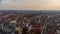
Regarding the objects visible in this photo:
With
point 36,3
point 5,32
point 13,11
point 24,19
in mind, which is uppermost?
point 36,3

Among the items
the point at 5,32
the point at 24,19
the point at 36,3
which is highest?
the point at 36,3

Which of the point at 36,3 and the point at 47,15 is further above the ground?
the point at 36,3

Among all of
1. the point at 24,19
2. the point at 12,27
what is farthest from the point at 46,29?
the point at 12,27

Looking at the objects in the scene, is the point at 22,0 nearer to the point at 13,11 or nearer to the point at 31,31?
the point at 13,11

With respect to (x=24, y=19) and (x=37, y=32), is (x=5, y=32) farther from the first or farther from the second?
(x=37, y=32)

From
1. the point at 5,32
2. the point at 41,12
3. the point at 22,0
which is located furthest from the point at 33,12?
the point at 5,32

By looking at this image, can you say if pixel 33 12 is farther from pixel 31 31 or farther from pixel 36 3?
pixel 31 31

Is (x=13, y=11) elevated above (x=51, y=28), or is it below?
above
